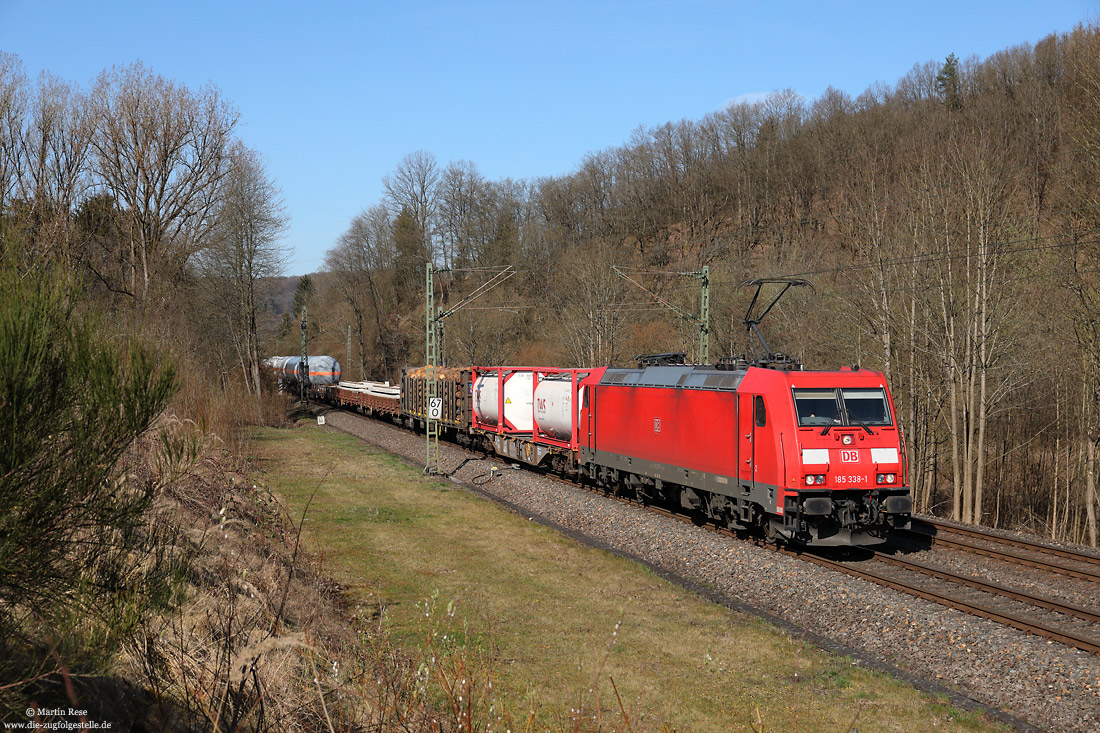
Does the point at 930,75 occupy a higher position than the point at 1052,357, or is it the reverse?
the point at 930,75

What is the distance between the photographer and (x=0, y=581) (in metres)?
4.40

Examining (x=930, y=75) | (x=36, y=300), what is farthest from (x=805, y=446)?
(x=930, y=75)

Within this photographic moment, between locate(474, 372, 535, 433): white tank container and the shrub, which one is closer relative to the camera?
the shrub

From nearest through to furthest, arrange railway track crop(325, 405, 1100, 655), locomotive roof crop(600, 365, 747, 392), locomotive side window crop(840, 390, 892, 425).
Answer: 1. railway track crop(325, 405, 1100, 655)
2. locomotive side window crop(840, 390, 892, 425)
3. locomotive roof crop(600, 365, 747, 392)

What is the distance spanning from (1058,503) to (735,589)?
1891 centimetres

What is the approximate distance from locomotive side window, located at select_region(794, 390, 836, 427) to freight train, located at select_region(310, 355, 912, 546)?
0.06ft

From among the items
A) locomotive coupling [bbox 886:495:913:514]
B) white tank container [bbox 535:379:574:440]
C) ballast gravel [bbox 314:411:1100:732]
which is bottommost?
ballast gravel [bbox 314:411:1100:732]

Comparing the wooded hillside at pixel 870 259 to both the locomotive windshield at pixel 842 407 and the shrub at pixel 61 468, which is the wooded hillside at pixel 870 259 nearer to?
the locomotive windshield at pixel 842 407

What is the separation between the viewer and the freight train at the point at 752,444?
44.1 feet

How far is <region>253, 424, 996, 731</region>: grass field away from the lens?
7723mm

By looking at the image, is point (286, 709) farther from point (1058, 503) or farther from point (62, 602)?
point (1058, 503)

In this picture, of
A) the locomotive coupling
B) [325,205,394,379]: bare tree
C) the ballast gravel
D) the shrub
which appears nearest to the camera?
the shrub

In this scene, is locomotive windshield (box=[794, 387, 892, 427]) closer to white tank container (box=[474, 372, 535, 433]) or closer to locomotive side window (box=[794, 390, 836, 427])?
locomotive side window (box=[794, 390, 836, 427])

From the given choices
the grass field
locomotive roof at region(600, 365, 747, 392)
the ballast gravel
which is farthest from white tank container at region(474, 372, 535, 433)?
the grass field
